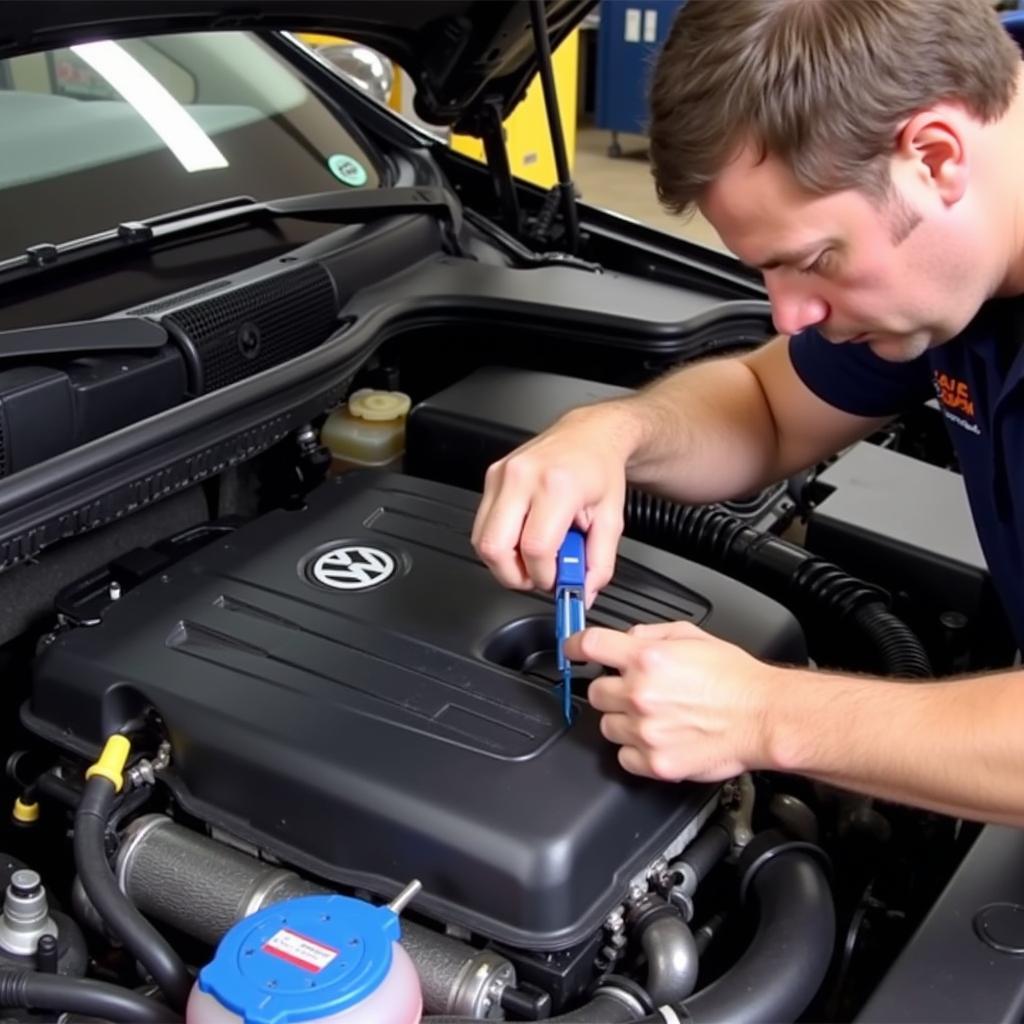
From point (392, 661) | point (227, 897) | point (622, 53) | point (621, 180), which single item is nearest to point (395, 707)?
point (392, 661)

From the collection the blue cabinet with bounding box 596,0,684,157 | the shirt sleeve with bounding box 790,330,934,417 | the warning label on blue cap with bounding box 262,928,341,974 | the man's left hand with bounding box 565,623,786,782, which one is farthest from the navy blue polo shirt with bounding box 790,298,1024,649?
the blue cabinet with bounding box 596,0,684,157

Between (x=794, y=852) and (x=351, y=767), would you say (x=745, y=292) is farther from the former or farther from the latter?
(x=351, y=767)

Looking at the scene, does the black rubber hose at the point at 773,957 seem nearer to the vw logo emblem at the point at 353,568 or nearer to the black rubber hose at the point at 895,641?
the black rubber hose at the point at 895,641

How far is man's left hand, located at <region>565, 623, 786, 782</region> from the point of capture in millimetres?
894

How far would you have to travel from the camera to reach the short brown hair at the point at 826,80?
896 mm

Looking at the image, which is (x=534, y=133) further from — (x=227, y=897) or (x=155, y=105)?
(x=227, y=897)

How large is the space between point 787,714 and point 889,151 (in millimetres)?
377

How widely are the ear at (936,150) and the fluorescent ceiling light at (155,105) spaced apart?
81cm

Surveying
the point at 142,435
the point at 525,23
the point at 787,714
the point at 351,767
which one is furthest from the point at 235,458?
the point at 525,23

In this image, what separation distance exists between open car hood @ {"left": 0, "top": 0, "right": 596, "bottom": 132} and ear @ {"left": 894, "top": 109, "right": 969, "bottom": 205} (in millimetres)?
601

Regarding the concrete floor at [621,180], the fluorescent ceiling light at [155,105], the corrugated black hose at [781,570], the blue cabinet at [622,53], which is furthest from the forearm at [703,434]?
the blue cabinet at [622,53]

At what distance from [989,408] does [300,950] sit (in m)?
0.71

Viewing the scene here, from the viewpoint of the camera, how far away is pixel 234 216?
4.64 ft

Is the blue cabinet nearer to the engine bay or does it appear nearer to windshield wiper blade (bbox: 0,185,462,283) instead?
windshield wiper blade (bbox: 0,185,462,283)
